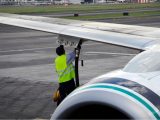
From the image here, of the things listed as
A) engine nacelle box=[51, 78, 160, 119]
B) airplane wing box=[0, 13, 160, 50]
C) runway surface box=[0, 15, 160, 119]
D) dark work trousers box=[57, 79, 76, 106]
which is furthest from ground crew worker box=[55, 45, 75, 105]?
engine nacelle box=[51, 78, 160, 119]

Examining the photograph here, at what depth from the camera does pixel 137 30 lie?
1276 centimetres

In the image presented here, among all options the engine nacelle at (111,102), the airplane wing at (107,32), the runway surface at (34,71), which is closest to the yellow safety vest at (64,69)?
the airplane wing at (107,32)

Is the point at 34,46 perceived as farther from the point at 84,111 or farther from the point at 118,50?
the point at 84,111

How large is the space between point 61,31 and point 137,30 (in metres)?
2.48

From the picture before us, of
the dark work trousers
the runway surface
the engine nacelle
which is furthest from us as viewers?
the runway surface

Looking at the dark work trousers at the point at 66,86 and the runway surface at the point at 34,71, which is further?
the runway surface at the point at 34,71

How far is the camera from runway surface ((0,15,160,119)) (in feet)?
49.9

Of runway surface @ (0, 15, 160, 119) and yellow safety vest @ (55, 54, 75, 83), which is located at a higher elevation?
yellow safety vest @ (55, 54, 75, 83)

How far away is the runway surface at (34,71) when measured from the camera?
49.9 ft

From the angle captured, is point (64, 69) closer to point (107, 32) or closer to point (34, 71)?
point (107, 32)

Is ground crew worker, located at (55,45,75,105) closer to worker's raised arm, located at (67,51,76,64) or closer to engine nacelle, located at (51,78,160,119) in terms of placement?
worker's raised arm, located at (67,51,76,64)

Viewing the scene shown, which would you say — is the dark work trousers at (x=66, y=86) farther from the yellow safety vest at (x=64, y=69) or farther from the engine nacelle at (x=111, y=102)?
the engine nacelle at (x=111, y=102)

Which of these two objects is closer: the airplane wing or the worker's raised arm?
the airplane wing

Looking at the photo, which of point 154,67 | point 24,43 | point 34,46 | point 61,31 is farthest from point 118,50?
point 154,67
